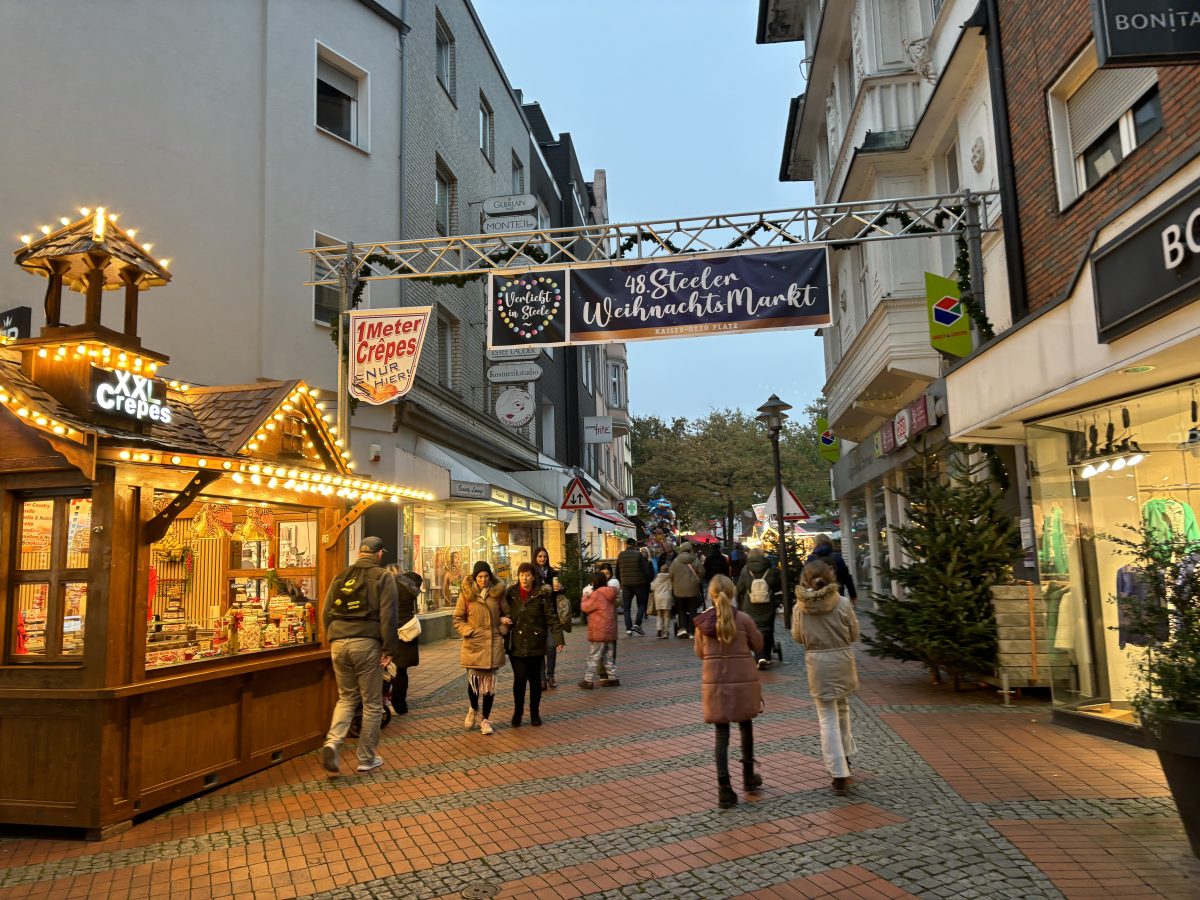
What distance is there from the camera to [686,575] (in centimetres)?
1536

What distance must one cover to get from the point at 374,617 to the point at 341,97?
12343 mm

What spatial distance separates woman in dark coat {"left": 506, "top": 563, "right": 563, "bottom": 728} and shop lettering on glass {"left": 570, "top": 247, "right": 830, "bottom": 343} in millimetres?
3539

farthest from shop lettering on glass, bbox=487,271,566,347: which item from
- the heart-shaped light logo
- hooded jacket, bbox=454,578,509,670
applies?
hooded jacket, bbox=454,578,509,670

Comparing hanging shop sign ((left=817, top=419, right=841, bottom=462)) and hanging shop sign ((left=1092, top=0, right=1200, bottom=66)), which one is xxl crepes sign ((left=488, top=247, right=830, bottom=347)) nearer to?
hanging shop sign ((left=1092, top=0, right=1200, bottom=66))

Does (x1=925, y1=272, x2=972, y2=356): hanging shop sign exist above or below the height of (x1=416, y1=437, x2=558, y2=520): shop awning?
above

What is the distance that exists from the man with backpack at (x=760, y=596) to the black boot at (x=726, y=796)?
5620mm

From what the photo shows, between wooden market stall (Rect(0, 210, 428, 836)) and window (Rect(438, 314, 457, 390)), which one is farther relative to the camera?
window (Rect(438, 314, 457, 390))

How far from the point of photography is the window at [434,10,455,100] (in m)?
20.2

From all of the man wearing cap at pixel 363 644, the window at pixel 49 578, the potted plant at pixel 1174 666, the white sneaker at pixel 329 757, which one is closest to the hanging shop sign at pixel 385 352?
the man wearing cap at pixel 363 644

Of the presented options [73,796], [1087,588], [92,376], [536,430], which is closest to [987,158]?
[1087,588]

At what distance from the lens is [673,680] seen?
11391 mm

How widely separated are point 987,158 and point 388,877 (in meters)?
11.4

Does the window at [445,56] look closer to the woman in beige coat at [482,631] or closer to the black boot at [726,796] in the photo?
the woman in beige coat at [482,631]

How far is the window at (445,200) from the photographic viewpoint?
19.7m
